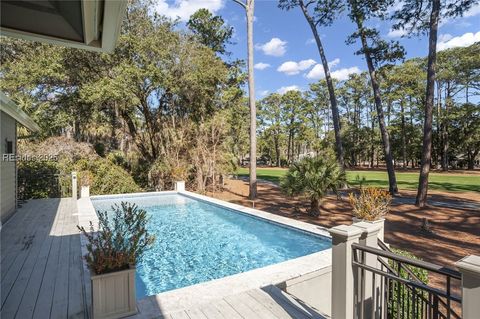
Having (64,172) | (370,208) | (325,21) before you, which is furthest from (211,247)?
(325,21)

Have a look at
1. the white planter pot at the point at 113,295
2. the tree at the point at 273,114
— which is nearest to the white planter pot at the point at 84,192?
the white planter pot at the point at 113,295

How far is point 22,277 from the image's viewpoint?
3910 mm

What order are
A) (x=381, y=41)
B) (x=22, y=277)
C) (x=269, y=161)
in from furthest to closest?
(x=269, y=161), (x=381, y=41), (x=22, y=277)

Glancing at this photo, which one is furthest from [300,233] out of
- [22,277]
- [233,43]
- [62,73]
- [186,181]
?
[233,43]

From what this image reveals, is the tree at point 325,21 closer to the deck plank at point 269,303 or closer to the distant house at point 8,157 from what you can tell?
the deck plank at point 269,303

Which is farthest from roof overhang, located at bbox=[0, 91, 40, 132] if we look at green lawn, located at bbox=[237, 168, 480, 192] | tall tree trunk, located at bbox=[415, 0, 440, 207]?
tall tree trunk, located at bbox=[415, 0, 440, 207]

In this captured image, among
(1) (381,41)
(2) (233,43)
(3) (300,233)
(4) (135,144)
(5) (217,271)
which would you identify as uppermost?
(2) (233,43)

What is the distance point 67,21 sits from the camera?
8.11 ft

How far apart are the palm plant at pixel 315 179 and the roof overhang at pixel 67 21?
683 cm

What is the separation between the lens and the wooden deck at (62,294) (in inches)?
121

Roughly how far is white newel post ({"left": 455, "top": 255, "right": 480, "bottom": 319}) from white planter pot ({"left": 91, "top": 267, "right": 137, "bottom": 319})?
2835mm

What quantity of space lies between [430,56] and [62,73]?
14.8 meters

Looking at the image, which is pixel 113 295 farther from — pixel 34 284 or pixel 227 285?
pixel 34 284

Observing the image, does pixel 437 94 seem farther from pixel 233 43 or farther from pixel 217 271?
pixel 217 271
